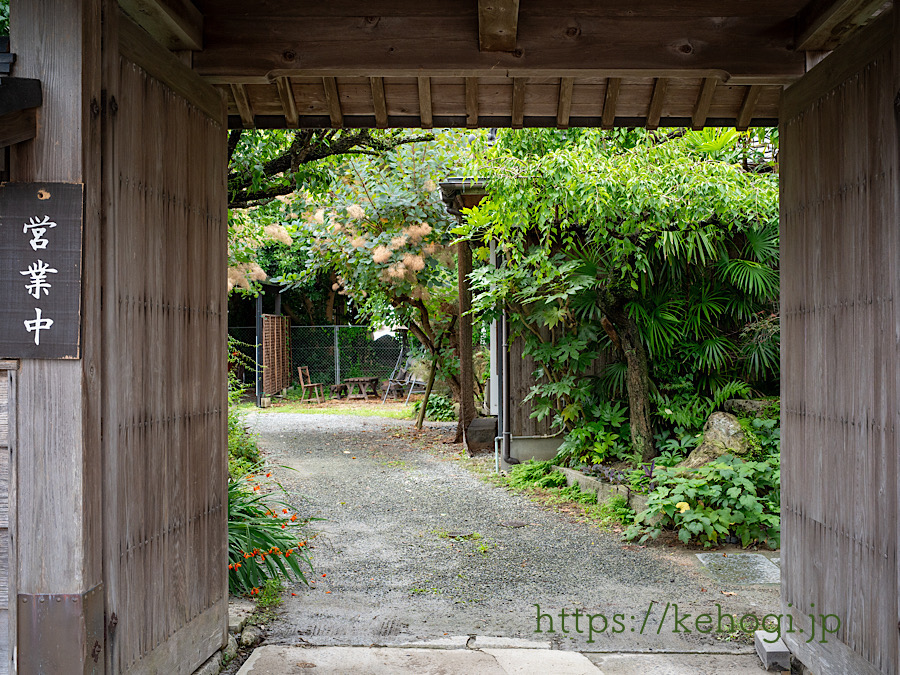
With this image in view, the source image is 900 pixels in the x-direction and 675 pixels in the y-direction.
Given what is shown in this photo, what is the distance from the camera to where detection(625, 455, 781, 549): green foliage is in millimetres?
5070

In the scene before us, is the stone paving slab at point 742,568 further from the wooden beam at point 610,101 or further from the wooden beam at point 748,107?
the wooden beam at point 610,101

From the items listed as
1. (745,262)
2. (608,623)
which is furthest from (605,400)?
(608,623)

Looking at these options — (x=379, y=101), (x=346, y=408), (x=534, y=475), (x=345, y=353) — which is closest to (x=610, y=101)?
(x=379, y=101)

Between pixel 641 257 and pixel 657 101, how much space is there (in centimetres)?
277

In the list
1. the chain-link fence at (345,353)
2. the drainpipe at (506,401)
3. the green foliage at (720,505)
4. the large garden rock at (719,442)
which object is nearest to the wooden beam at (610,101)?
the green foliage at (720,505)

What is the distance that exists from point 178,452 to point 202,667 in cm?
98

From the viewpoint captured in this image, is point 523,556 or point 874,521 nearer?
point 874,521

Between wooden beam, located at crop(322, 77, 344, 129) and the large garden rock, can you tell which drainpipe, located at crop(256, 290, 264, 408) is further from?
wooden beam, located at crop(322, 77, 344, 129)

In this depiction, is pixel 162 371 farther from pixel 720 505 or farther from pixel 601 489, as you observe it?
pixel 601 489

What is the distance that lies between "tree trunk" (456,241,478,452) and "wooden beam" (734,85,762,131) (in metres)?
5.55

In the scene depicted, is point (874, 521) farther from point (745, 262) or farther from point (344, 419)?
point (344, 419)

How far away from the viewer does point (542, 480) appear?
23.7 ft

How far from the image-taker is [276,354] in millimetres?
16484

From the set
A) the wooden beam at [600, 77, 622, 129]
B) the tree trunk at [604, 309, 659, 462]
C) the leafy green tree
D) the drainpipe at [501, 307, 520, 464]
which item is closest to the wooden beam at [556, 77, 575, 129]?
the wooden beam at [600, 77, 622, 129]
